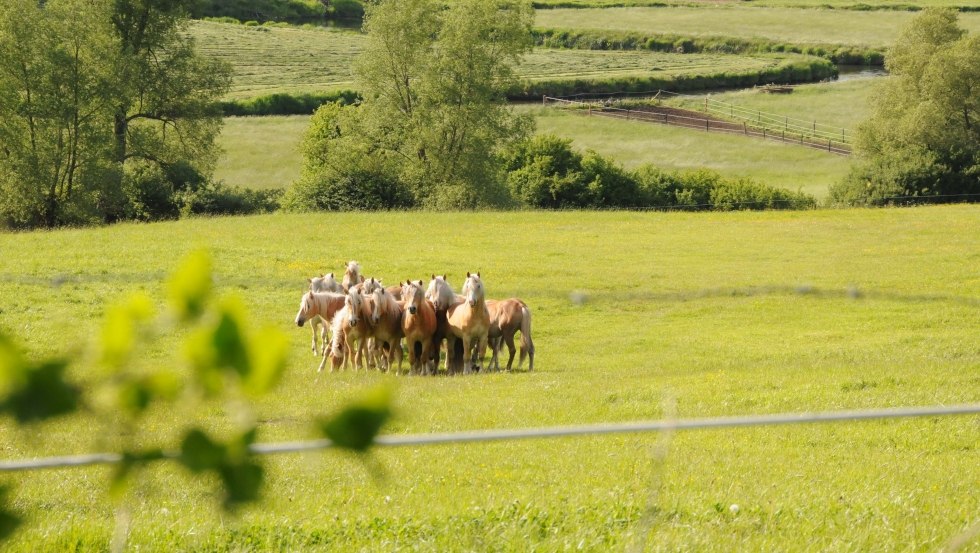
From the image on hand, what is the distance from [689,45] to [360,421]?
10073cm

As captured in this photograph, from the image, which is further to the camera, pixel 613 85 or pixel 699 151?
pixel 613 85

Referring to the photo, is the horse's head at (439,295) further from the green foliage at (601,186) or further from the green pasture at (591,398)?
the green foliage at (601,186)

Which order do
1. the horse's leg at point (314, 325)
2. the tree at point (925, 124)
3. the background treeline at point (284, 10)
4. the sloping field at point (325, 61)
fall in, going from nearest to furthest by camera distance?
the horse's leg at point (314, 325) < the tree at point (925, 124) < the sloping field at point (325, 61) < the background treeline at point (284, 10)

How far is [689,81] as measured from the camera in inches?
3231

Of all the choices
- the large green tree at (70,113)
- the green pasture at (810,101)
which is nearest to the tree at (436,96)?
the large green tree at (70,113)

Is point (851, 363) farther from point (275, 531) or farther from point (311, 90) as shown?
point (311, 90)

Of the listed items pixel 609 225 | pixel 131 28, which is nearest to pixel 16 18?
pixel 131 28

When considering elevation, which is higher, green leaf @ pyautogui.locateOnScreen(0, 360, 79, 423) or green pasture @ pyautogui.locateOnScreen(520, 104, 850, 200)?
green leaf @ pyautogui.locateOnScreen(0, 360, 79, 423)

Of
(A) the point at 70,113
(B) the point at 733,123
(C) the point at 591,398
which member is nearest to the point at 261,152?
(A) the point at 70,113

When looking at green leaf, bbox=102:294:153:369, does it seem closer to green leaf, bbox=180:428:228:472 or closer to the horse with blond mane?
green leaf, bbox=180:428:228:472

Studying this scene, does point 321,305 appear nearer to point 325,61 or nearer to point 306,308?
point 306,308

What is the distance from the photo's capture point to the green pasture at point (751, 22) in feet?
317

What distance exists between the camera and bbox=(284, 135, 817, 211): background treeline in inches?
1754

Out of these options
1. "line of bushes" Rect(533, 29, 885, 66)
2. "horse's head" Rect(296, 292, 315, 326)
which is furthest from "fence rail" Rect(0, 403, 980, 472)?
"line of bushes" Rect(533, 29, 885, 66)
